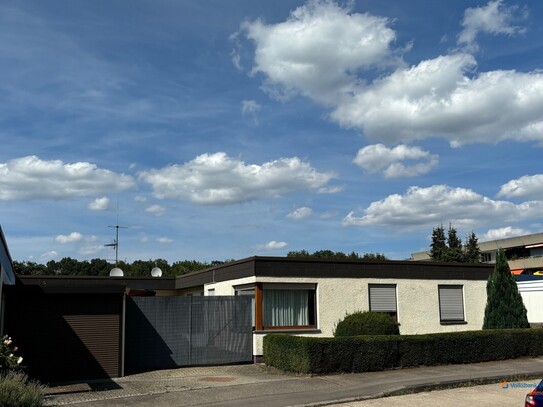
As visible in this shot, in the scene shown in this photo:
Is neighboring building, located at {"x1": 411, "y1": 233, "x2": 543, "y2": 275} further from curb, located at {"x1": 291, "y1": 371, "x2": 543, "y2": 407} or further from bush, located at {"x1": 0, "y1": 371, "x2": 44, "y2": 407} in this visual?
bush, located at {"x1": 0, "y1": 371, "x2": 44, "y2": 407}

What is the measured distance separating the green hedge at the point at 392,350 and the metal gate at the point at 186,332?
1.18 metres

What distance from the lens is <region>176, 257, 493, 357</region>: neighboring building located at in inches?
703

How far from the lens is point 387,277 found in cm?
1972

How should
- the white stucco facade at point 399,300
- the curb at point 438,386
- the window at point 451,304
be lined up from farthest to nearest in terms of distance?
the window at point 451,304 < the white stucco facade at point 399,300 < the curb at point 438,386

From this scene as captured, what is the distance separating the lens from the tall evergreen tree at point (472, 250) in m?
62.1

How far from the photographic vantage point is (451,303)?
21.0 meters

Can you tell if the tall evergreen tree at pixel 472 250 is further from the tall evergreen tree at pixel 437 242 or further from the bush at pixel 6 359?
the bush at pixel 6 359

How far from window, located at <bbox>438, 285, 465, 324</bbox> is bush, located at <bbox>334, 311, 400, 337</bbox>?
4214 millimetres

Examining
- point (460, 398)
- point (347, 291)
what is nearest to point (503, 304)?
point (347, 291)

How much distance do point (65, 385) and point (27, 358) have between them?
4.31 ft

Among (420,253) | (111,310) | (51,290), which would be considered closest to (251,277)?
(111,310)

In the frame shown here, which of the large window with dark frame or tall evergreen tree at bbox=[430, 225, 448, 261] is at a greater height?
tall evergreen tree at bbox=[430, 225, 448, 261]
